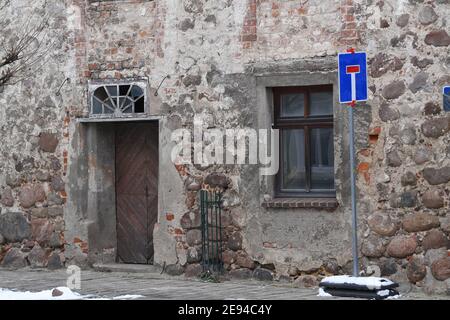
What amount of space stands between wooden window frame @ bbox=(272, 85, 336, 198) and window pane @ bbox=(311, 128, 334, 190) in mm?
55

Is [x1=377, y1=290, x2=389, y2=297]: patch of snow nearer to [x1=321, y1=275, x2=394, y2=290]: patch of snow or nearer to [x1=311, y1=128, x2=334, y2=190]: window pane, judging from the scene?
[x1=321, y1=275, x2=394, y2=290]: patch of snow

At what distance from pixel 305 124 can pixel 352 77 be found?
223 centimetres

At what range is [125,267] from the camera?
1500 cm

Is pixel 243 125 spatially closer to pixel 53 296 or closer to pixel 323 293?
pixel 323 293

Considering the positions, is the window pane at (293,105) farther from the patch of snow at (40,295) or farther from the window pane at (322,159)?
the patch of snow at (40,295)

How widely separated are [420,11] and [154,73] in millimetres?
3954

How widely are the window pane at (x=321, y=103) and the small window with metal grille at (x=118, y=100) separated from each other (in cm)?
247

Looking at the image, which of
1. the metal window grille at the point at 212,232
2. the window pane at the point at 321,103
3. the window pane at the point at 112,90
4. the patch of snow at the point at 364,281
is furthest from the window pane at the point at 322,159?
the window pane at the point at 112,90

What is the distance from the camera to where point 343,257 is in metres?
13.2

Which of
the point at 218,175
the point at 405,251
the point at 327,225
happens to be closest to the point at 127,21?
the point at 218,175

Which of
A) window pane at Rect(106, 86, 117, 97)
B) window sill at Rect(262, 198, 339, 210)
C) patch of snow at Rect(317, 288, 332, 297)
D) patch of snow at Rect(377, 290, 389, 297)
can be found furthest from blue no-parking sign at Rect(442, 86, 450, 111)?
window pane at Rect(106, 86, 117, 97)

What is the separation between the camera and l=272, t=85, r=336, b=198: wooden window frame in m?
13.7

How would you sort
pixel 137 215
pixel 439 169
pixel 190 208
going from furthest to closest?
pixel 137 215 < pixel 190 208 < pixel 439 169

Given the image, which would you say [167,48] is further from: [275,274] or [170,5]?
[275,274]
